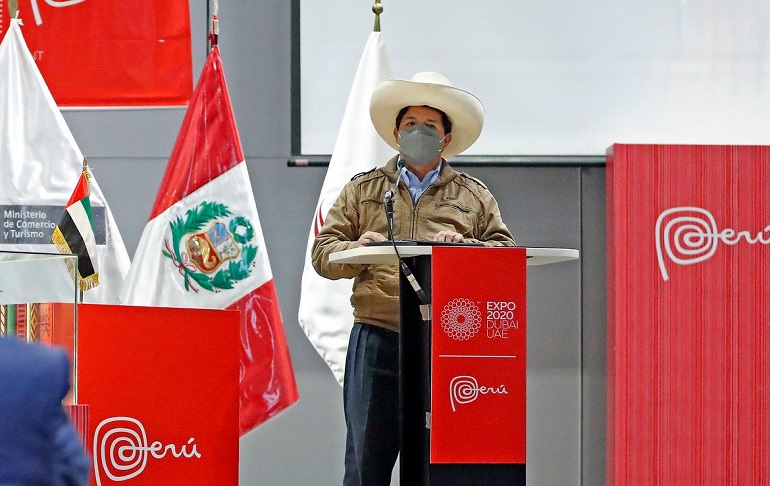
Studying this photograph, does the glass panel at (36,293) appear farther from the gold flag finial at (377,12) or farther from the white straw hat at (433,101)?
the gold flag finial at (377,12)

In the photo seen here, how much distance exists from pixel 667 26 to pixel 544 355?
4.49 ft

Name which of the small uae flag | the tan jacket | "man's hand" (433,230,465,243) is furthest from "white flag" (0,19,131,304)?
"man's hand" (433,230,465,243)

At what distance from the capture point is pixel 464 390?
2.34 m

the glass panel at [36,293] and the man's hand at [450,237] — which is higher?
the man's hand at [450,237]

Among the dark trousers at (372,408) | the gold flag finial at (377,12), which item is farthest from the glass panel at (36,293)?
the gold flag finial at (377,12)

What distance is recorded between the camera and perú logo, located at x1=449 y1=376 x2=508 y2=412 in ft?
7.66

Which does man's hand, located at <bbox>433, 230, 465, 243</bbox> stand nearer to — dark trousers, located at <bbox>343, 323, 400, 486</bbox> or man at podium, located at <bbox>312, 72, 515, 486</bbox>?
man at podium, located at <bbox>312, 72, 515, 486</bbox>

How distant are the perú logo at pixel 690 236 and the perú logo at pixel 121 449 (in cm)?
202

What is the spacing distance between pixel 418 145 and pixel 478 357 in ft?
2.23

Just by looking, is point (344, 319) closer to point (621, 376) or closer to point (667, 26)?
point (621, 376)

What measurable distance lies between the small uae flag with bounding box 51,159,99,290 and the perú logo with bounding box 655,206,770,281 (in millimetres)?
1991

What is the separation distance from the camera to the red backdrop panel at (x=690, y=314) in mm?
3664

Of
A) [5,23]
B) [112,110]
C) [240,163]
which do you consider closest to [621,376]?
[240,163]

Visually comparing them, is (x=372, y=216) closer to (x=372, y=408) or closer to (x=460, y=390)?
(x=372, y=408)
